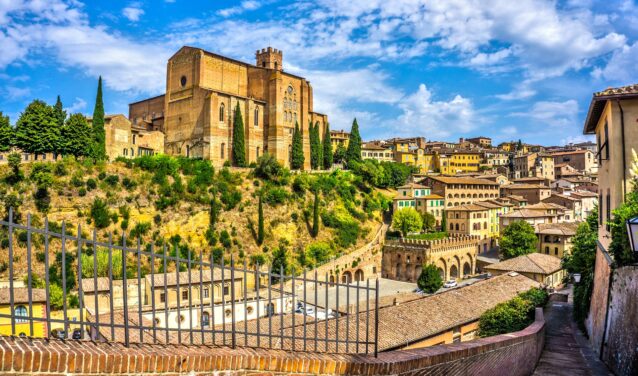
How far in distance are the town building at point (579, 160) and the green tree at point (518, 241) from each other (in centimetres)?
6048

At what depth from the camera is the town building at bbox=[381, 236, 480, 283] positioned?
5091 cm

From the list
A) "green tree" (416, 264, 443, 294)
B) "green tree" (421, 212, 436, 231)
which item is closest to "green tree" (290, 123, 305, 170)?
"green tree" (421, 212, 436, 231)

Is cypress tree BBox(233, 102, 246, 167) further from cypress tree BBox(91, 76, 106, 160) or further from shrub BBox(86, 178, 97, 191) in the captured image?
shrub BBox(86, 178, 97, 191)

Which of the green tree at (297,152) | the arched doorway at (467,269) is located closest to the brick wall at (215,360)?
the arched doorway at (467,269)

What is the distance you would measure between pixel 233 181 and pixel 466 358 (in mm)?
46646

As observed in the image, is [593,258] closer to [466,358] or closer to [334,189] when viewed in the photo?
[466,358]

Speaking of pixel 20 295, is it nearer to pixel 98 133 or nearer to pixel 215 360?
pixel 98 133

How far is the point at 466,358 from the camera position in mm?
8477

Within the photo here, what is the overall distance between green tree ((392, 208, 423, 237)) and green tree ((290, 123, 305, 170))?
1604 cm

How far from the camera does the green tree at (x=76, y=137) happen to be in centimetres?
4444

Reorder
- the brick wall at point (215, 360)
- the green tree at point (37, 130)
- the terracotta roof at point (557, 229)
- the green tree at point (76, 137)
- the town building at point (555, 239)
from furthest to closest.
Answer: the terracotta roof at point (557, 229) → the town building at point (555, 239) → the green tree at point (76, 137) → the green tree at point (37, 130) → the brick wall at point (215, 360)

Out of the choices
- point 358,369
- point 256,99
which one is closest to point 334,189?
point 256,99

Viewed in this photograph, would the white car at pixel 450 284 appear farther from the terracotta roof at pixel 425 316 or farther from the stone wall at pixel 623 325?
the stone wall at pixel 623 325

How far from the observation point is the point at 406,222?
57406 millimetres
